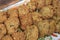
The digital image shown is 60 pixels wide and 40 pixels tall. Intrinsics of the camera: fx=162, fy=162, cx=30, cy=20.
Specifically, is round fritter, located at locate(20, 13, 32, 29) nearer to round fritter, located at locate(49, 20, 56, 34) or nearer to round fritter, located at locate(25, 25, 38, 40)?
round fritter, located at locate(25, 25, 38, 40)

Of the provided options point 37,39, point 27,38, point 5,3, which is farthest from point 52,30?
point 5,3

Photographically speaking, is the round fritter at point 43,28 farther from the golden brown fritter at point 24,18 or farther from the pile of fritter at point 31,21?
the golden brown fritter at point 24,18

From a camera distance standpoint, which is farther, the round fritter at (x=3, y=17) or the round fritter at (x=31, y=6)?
the round fritter at (x=31, y=6)

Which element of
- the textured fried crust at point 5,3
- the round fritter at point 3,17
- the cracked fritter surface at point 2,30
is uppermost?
the textured fried crust at point 5,3

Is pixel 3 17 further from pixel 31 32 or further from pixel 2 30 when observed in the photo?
pixel 31 32

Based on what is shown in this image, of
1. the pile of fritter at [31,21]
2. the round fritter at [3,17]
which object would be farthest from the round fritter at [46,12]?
the round fritter at [3,17]

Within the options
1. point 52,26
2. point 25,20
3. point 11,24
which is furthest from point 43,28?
point 11,24

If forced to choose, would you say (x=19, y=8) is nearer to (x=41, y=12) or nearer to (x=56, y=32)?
(x=41, y=12)

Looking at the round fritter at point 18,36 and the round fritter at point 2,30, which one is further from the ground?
the round fritter at point 2,30
